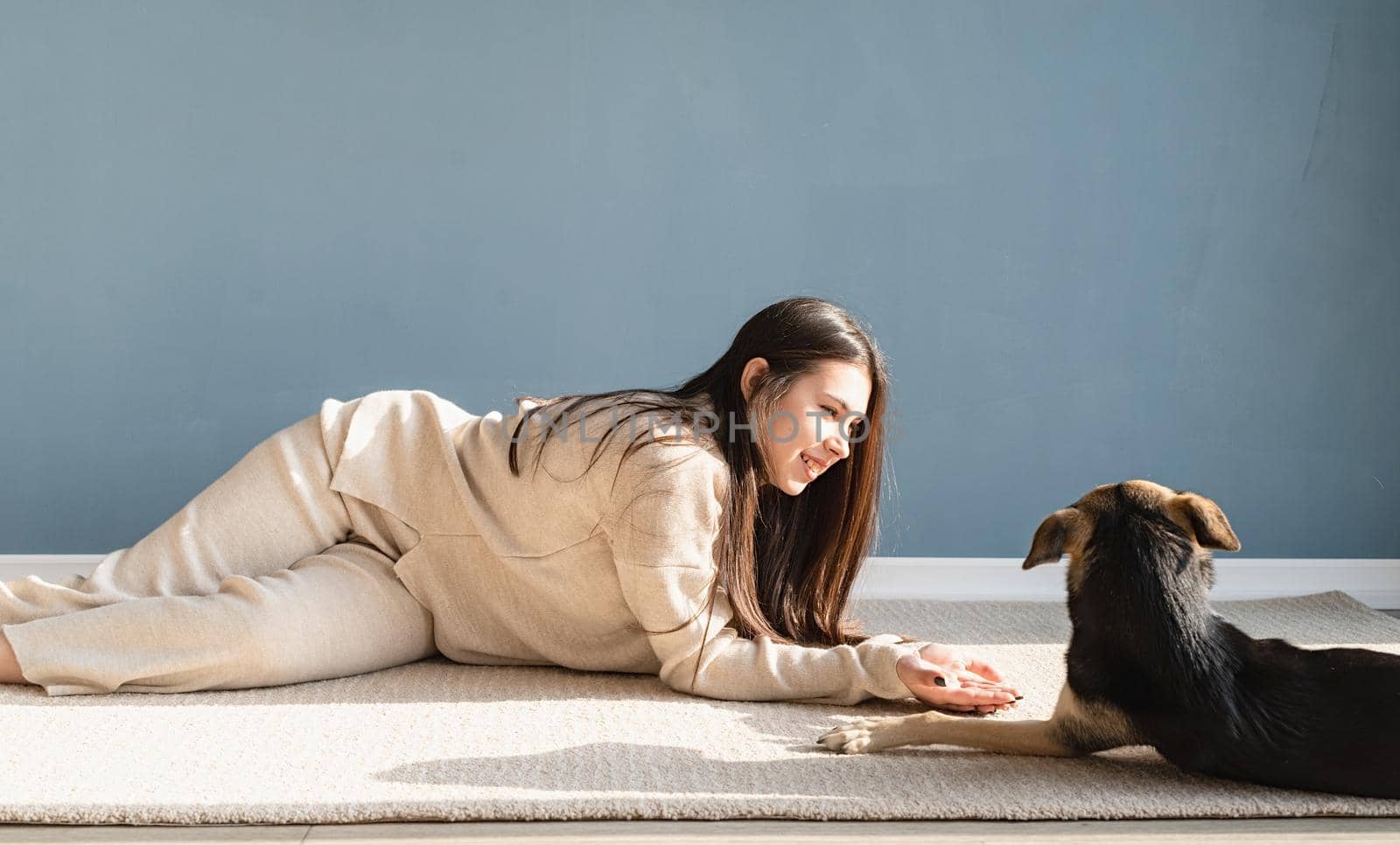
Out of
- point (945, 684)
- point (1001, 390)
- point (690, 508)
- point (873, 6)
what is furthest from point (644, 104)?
point (945, 684)

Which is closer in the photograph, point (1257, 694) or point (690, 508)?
point (1257, 694)

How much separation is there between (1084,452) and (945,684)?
4.22 feet

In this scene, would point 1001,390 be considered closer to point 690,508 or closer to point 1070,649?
point 690,508

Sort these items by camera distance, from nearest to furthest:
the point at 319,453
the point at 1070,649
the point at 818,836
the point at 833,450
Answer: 1. the point at 818,836
2. the point at 1070,649
3. the point at 833,450
4. the point at 319,453

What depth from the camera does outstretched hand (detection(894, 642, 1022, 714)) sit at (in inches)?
71.2

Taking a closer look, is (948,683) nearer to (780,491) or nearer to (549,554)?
(780,491)

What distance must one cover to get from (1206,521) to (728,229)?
62.2 inches

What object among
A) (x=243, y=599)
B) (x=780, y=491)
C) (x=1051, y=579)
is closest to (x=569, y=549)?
(x=780, y=491)

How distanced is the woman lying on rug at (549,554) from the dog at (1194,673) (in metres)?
0.36

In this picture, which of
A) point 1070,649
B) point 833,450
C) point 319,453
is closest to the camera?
point 1070,649

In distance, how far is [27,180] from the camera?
107 inches

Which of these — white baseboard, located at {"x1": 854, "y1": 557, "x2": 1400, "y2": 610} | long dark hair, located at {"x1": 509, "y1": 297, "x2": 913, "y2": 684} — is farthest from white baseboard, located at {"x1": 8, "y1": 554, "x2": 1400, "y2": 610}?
long dark hair, located at {"x1": 509, "y1": 297, "x2": 913, "y2": 684}

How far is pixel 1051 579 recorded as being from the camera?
302 centimetres

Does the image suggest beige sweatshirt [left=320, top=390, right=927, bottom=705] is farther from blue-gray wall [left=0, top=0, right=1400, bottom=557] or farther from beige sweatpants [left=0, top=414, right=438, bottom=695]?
blue-gray wall [left=0, top=0, right=1400, bottom=557]
